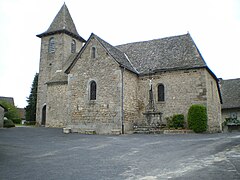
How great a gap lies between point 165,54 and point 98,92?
755 centimetres

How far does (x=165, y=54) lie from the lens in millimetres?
22359

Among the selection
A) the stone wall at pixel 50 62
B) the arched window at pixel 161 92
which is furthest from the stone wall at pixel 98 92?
the stone wall at pixel 50 62

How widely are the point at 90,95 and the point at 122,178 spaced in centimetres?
1490

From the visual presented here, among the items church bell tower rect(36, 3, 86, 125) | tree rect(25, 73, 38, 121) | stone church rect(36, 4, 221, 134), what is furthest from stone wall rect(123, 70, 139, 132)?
tree rect(25, 73, 38, 121)

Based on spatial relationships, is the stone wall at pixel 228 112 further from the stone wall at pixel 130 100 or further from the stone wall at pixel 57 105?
the stone wall at pixel 57 105

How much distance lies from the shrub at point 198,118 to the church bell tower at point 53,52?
16.8m

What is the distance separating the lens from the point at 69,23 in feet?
104

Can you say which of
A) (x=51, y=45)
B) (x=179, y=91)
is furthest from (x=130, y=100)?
(x=51, y=45)

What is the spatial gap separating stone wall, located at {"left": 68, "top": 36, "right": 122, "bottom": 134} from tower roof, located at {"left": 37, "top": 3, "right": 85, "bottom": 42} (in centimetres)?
1088

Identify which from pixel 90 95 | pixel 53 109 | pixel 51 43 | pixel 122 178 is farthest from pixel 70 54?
pixel 122 178

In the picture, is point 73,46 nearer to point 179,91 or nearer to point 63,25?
point 63,25

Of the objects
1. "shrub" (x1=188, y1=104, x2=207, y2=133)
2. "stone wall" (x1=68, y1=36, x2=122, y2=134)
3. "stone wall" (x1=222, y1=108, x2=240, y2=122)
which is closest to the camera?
"shrub" (x1=188, y1=104, x2=207, y2=133)

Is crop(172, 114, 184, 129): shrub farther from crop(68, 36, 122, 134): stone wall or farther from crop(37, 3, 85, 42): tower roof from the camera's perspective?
crop(37, 3, 85, 42): tower roof

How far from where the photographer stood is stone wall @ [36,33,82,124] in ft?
96.4
